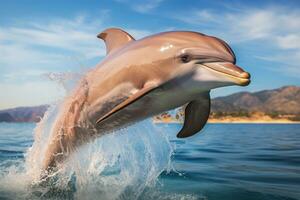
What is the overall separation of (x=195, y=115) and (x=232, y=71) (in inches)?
75.0

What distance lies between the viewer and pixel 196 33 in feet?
21.5

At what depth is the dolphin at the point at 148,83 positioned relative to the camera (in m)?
6.02

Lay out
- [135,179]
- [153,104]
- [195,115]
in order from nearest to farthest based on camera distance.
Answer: [153,104] → [195,115] → [135,179]

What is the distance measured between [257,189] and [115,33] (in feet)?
15.3

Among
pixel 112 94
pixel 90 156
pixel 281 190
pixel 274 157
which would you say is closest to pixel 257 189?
pixel 281 190

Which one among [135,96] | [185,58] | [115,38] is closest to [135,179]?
[115,38]

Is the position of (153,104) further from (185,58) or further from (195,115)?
(195,115)

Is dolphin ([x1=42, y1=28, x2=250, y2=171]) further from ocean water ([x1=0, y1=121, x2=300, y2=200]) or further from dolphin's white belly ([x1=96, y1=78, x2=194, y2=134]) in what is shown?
ocean water ([x1=0, y1=121, x2=300, y2=200])

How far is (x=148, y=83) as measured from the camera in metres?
6.37

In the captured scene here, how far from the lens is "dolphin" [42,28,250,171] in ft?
19.7

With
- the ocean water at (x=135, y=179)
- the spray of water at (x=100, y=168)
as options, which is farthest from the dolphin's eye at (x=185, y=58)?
the ocean water at (x=135, y=179)

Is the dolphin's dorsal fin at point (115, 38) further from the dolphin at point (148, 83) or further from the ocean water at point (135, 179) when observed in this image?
the ocean water at point (135, 179)

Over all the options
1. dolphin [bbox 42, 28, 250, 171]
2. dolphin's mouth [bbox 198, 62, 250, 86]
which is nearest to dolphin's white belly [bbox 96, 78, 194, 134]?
dolphin [bbox 42, 28, 250, 171]

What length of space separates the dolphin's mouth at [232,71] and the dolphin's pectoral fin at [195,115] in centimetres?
110
